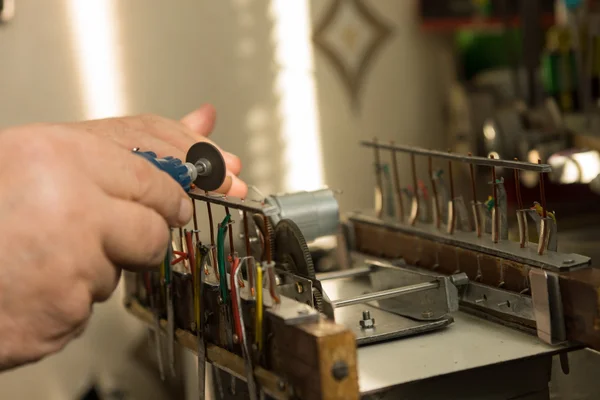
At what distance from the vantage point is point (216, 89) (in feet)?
7.34

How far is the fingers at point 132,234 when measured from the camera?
0.88 m

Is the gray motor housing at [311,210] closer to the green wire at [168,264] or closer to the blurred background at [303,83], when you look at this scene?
the green wire at [168,264]

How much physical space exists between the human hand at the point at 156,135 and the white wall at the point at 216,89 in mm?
770

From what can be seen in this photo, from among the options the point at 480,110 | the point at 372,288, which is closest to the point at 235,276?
the point at 372,288

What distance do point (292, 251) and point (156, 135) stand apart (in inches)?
11.5

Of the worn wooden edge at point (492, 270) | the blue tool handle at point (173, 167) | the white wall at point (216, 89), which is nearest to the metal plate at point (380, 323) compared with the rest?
the worn wooden edge at point (492, 270)

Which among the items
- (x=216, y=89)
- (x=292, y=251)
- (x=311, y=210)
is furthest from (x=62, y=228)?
(x=216, y=89)

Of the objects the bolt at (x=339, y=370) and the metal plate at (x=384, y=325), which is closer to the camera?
the bolt at (x=339, y=370)

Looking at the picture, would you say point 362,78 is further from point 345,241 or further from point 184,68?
point 345,241

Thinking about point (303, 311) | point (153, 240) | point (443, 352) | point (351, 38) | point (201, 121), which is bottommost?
point (443, 352)

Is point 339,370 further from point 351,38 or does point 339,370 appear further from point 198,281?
point 351,38

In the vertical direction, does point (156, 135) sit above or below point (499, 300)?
above

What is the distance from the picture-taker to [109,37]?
2.11 m

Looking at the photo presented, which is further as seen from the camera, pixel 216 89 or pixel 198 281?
pixel 216 89
